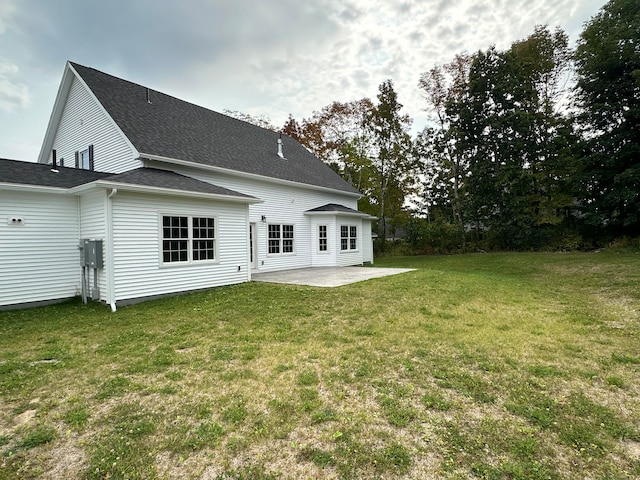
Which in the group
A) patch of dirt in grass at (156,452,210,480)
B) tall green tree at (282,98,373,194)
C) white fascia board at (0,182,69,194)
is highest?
tall green tree at (282,98,373,194)

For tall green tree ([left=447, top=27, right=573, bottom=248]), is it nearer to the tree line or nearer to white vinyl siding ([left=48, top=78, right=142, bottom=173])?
the tree line

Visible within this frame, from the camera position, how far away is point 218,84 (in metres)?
17.0

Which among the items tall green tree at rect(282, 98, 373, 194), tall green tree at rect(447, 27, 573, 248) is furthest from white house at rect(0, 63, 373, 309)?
tall green tree at rect(447, 27, 573, 248)

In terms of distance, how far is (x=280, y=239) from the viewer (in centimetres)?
1386

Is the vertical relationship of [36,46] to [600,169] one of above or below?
above

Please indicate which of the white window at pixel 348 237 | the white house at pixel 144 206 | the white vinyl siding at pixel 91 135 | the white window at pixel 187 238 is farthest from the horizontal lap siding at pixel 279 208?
the white window at pixel 187 238

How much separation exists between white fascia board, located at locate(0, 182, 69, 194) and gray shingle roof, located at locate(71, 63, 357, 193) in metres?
2.35

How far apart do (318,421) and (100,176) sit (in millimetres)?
9981

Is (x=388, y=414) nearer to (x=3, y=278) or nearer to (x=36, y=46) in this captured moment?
(x=3, y=278)

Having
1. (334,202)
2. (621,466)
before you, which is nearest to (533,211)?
(334,202)

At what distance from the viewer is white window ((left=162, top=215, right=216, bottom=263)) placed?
335 inches

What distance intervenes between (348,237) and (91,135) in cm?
1122

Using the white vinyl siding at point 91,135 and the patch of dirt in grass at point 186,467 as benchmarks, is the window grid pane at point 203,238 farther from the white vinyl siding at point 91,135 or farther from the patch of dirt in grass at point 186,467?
the patch of dirt in grass at point 186,467

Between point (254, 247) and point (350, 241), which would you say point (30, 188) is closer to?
point (254, 247)
